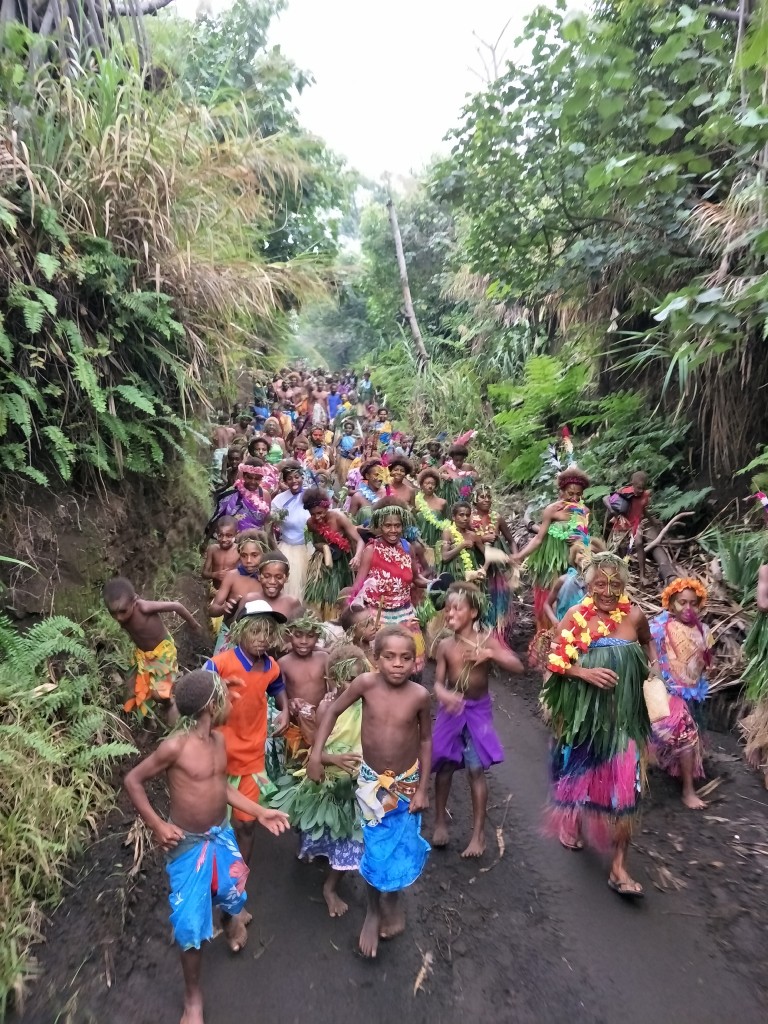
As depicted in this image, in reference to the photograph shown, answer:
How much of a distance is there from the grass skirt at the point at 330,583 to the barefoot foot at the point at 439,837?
87.1 inches

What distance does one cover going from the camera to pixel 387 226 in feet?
68.8

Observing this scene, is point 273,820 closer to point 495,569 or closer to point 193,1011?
point 193,1011

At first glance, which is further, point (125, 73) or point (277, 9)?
point (277, 9)

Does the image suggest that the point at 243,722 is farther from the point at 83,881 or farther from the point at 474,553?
the point at 474,553

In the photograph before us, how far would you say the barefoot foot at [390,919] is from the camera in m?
3.14

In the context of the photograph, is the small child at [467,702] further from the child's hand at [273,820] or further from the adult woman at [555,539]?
the adult woman at [555,539]

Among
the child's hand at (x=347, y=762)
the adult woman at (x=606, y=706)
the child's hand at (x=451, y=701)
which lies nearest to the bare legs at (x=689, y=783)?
the adult woman at (x=606, y=706)

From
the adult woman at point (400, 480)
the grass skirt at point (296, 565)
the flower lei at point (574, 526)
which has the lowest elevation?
the grass skirt at point (296, 565)

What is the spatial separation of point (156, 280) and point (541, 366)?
7453mm

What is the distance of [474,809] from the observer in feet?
12.5

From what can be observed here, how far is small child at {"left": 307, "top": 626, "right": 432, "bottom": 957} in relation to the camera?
9.86 feet

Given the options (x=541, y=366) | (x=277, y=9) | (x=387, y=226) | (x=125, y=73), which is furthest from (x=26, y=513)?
(x=387, y=226)

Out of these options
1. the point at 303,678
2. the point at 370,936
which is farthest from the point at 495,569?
the point at 370,936

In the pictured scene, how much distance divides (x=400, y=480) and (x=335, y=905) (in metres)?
4.11
